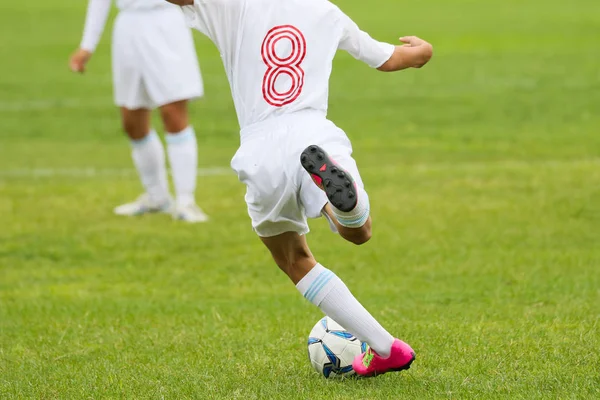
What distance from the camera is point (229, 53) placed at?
4863 millimetres

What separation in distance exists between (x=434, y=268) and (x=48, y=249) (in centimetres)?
288

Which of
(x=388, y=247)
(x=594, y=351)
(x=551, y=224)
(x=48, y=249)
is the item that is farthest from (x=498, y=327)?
(x=48, y=249)

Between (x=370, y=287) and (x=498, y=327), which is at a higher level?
(x=498, y=327)

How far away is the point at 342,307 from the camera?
15.5 feet

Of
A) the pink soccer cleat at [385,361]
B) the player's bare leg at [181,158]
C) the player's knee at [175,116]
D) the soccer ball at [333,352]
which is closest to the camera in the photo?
the pink soccer cleat at [385,361]

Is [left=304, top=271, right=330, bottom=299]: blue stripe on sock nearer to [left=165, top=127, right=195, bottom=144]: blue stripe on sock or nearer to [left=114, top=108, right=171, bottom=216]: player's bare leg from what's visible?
[left=165, top=127, right=195, bottom=144]: blue stripe on sock

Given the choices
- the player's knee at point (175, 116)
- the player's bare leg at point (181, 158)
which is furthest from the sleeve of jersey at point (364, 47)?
the player's knee at point (175, 116)

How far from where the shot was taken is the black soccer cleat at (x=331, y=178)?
4117 mm

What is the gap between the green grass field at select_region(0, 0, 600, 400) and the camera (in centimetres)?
498

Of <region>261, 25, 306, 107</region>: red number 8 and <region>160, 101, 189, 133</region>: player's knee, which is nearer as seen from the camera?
<region>261, 25, 306, 107</region>: red number 8

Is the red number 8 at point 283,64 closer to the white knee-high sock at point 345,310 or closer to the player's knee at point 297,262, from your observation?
the player's knee at point 297,262

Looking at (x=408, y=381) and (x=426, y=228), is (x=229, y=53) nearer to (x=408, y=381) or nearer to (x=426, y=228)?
(x=408, y=381)

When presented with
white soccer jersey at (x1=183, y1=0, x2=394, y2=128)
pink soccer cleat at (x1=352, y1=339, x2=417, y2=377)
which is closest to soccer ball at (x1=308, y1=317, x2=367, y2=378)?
pink soccer cleat at (x1=352, y1=339, x2=417, y2=377)

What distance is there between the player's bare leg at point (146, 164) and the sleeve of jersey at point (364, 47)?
506 cm
